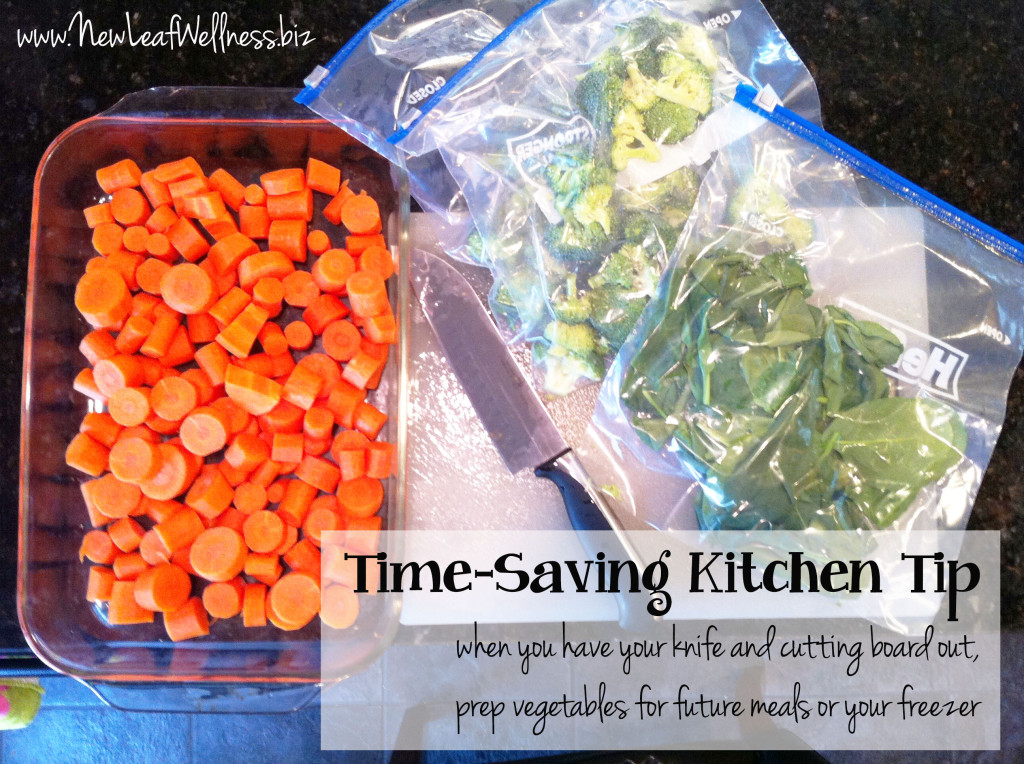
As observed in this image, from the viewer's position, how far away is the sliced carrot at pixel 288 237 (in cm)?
135

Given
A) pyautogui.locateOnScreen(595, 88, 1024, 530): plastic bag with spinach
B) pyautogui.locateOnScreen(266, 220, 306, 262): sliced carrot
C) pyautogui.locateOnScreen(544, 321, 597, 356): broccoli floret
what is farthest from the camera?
pyautogui.locateOnScreen(266, 220, 306, 262): sliced carrot

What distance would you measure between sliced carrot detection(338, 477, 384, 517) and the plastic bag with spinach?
1.38 feet

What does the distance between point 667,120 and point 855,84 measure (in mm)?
611

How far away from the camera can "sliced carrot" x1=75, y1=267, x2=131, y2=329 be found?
4.25 ft

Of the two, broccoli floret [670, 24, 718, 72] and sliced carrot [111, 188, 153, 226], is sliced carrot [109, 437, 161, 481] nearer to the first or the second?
sliced carrot [111, 188, 153, 226]

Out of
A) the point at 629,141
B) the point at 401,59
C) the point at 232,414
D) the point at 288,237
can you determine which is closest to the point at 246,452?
the point at 232,414

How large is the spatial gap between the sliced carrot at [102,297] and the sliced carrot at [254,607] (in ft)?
1.79

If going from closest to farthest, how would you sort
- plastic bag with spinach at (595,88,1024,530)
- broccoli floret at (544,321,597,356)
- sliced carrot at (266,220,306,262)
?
plastic bag with spinach at (595,88,1024,530) → broccoli floret at (544,321,597,356) → sliced carrot at (266,220,306,262)

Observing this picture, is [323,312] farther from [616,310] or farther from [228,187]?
[616,310]

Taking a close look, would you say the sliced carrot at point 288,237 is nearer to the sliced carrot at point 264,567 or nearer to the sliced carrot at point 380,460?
the sliced carrot at point 380,460

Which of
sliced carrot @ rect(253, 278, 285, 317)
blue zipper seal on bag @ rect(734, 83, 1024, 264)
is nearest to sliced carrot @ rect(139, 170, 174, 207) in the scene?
sliced carrot @ rect(253, 278, 285, 317)

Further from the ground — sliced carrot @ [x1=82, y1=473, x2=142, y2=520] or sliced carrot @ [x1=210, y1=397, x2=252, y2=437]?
sliced carrot @ [x1=210, y1=397, x2=252, y2=437]

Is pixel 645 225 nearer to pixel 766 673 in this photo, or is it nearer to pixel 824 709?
pixel 766 673

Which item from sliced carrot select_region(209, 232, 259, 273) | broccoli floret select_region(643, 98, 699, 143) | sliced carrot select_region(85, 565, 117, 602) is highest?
broccoli floret select_region(643, 98, 699, 143)
